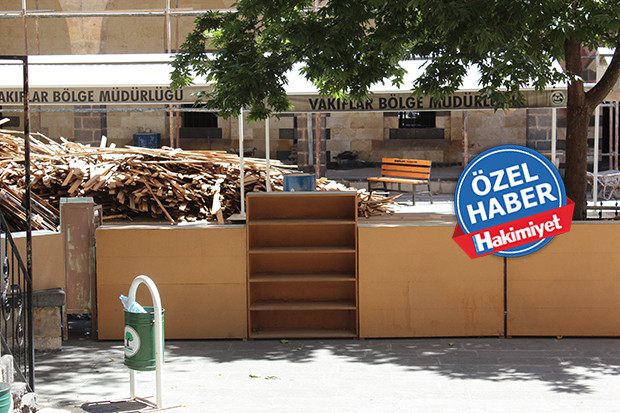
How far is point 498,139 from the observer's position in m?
23.5

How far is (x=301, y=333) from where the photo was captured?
9492mm

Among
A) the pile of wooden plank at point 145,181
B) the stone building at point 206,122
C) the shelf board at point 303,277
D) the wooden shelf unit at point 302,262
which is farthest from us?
the stone building at point 206,122

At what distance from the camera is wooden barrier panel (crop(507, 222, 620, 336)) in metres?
9.31

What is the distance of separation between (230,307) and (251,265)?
1.78ft

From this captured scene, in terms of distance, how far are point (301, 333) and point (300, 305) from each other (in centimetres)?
31

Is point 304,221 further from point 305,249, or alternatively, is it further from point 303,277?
point 303,277

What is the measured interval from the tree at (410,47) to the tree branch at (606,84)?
13mm

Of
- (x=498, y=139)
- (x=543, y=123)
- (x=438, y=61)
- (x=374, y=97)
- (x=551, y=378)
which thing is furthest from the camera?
(x=498, y=139)

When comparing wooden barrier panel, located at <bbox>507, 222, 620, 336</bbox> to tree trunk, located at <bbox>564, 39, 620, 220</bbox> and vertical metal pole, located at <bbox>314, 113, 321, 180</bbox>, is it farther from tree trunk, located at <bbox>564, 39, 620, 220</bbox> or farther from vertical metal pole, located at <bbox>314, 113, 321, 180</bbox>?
vertical metal pole, located at <bbox>314, 113, 321, 180</bbox>

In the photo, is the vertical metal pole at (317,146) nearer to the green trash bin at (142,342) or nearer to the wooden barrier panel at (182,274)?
the wooden barrier panel at (182,274)

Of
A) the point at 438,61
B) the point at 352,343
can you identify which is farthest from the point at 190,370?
the point at 438,61

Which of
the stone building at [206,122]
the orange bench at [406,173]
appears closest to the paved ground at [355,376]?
the orange bench at [406,173]

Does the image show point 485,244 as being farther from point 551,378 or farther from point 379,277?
point 551,378

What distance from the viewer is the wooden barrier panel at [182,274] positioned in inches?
371
